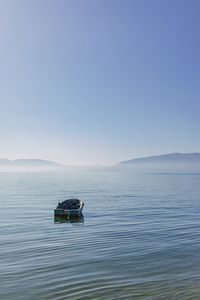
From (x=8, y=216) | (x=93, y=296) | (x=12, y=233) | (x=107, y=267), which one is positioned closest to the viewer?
(x=93, y=296)

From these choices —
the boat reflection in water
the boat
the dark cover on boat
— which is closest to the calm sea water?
the boat reflection in water

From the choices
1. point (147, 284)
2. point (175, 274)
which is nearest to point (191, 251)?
point (175, 274)

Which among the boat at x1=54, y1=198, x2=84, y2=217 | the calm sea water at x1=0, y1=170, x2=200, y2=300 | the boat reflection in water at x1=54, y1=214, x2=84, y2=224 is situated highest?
the boat at x1=54, y1=198, x2=84, y2=217

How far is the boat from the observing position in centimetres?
5078

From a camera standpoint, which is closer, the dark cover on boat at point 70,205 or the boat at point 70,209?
the boat at point 70,209

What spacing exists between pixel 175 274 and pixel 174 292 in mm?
3513

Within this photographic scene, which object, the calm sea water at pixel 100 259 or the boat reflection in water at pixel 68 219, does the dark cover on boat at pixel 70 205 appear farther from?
the calm sea water at pixel 100 259

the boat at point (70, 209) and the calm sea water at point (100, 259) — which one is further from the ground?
→ the boat at point (70, 209)

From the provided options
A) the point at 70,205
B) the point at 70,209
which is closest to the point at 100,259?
the point at 70,209

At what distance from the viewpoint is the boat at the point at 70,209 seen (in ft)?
167

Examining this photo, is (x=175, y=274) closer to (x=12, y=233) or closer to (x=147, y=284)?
(x=147, y=284)

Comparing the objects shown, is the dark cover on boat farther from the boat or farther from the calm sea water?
the calm sea water

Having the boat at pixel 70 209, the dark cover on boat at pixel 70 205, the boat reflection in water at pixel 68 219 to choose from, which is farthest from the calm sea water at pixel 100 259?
the dark cover on boat at pixel 70 205

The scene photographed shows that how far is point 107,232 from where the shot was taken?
3816cm
